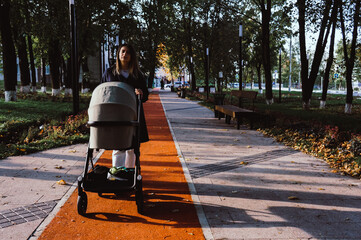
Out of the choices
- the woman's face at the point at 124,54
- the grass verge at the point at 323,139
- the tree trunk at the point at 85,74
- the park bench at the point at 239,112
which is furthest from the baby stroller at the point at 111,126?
the tree trunk at the point at 85,74

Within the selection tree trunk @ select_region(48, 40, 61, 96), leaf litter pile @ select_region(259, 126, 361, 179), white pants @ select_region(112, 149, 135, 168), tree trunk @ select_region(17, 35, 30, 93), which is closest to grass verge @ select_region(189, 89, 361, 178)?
leaf litter pile @ select_region(259, 126, 361, 179)

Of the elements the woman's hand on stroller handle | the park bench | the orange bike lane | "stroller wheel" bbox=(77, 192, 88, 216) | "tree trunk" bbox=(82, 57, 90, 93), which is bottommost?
the orange bike lane

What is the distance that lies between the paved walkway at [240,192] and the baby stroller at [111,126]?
2.25ft

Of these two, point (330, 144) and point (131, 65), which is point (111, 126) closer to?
point (131, 65)

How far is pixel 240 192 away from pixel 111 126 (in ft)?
7.17

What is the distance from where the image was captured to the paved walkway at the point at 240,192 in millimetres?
3842

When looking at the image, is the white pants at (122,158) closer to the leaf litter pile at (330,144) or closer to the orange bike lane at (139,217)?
the orange bike lane at (139,217)

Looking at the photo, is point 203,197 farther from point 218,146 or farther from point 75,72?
point 75,72

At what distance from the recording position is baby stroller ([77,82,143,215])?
3.99 metres

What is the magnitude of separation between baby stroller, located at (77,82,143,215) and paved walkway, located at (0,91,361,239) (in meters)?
0.68

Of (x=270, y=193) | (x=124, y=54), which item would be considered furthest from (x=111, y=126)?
(x=270, y=193)

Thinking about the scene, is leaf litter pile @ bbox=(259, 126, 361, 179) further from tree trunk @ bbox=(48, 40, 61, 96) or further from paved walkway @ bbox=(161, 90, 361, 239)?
tree trunk @ bbox=(48, 40, 61, 96)

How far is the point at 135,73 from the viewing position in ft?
15.6

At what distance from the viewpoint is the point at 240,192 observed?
5066 mm
